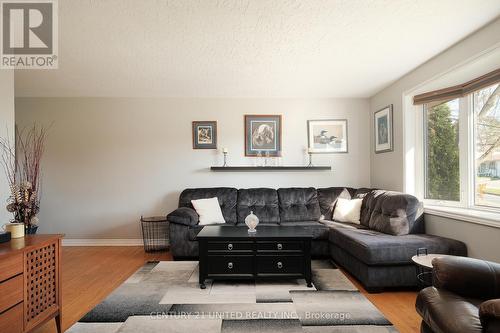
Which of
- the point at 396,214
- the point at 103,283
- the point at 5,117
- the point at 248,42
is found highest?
the point at 248,42

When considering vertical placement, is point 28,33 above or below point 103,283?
above

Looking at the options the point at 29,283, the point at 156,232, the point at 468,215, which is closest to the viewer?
the point at 29,283

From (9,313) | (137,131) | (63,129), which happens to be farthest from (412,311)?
(63,129)

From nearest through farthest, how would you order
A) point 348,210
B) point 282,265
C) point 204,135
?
point 282,265 → point 348,210 → point 204,135

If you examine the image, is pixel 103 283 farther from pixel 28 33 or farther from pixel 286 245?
pixel 28 33

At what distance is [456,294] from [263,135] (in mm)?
3452

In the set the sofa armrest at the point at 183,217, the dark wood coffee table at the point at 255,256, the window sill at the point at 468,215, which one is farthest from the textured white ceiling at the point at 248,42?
the dark wood coffee table at the point at 255,256

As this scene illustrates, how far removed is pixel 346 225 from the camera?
3.72 m

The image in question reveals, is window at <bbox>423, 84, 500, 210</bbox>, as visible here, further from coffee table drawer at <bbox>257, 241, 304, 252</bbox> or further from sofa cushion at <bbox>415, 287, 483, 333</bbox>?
coffee table drawer at <bbox>257, 241, 304, 252</bbox>

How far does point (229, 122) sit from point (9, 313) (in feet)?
11.8

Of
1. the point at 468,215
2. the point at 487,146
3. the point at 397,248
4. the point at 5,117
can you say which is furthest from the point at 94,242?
the point at 487,146

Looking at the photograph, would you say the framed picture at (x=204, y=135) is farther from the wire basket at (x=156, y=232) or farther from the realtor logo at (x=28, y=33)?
the realtor logo at (x=28, y=33)

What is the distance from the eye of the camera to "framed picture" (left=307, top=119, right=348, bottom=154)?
182 inches

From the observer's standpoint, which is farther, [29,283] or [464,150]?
[464,150]
